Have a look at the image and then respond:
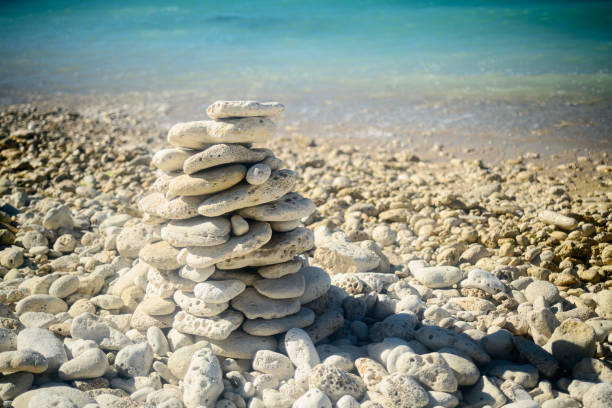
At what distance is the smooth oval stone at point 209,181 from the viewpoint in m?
3.66

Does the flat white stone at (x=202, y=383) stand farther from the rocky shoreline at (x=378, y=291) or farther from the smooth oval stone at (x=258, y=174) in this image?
the smooth oval stone at (x=258, y=174)

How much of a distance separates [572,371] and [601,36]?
77.3 feet

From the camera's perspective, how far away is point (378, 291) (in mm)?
4684

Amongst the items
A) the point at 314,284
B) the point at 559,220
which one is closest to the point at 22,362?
the point at 314,284

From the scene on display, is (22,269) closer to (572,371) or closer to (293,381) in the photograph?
(293,381)

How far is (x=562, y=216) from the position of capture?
562cm

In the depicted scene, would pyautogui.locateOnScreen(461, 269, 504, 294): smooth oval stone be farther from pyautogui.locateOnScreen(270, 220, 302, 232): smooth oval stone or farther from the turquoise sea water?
the turquoise sea water

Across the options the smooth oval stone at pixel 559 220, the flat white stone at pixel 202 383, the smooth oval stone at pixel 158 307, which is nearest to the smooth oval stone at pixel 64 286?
the smooth oval stone at pixel 158 307

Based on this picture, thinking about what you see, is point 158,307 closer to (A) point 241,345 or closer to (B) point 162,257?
(B) point 162,257

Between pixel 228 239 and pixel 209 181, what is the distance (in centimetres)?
47

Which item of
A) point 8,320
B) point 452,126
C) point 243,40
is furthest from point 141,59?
point 8,320

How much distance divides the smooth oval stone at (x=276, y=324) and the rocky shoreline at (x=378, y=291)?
124mm

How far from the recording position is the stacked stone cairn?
3656mm

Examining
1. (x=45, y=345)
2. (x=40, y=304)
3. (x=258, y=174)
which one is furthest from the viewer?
(x=40, y=304)
